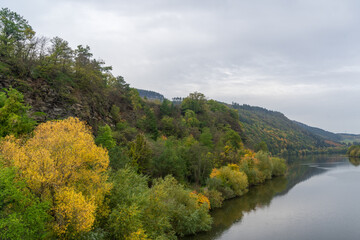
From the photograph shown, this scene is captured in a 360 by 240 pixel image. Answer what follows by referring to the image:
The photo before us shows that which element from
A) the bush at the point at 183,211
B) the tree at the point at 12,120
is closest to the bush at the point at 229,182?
the bush at the point at 183,211

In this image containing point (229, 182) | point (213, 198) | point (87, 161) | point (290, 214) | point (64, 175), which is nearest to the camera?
point (64, 175)

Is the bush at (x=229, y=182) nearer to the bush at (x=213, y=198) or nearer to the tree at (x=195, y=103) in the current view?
the bush at (x=213, y=198)

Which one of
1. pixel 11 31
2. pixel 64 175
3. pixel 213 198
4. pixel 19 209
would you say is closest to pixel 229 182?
pixel 213 198

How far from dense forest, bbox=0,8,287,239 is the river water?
293 cm

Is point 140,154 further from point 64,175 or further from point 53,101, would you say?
point 53,101

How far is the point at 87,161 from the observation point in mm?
21188

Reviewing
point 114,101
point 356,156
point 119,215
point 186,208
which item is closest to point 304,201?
point 186,208

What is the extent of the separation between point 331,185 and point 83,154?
2690 inches

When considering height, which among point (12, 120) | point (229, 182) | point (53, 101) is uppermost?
point (53, 101)

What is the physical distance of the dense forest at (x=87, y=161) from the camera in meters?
16.4

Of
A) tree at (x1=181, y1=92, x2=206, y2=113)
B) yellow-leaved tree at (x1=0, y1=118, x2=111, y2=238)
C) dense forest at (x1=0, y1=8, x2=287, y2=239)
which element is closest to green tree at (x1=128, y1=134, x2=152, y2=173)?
dense forest at (x1=0, y1=8, x2=287, y2=239)

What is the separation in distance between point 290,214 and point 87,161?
3612 cm

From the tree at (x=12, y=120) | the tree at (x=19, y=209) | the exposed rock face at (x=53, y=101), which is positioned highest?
the exposed rock face at (x=53, y=101)

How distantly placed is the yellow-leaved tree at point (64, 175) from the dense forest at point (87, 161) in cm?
8
